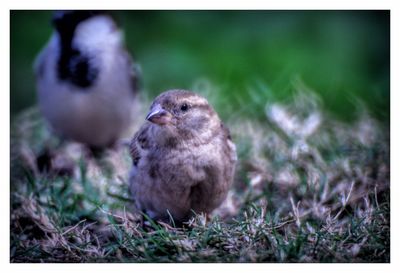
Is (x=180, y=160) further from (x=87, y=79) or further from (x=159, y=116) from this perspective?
(x=87, y=79)

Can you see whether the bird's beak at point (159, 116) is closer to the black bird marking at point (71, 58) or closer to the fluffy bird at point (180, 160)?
the fluffy bird at point (180, 160)

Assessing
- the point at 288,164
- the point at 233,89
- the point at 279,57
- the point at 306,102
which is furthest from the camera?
the point at 279,57

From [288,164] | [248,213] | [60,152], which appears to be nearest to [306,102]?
[288,164]

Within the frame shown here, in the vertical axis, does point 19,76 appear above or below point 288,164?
above

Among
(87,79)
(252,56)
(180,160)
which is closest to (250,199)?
(180,160)

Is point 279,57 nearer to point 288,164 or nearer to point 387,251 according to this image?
point 288,164
